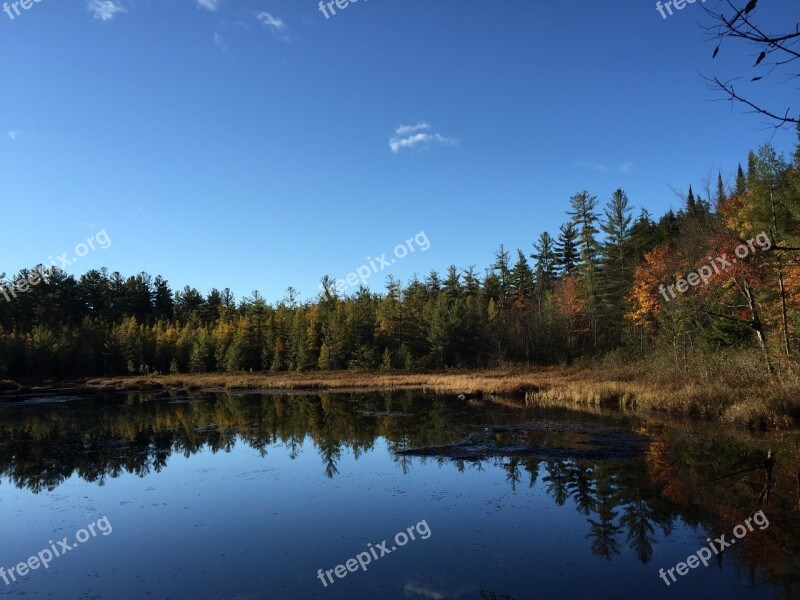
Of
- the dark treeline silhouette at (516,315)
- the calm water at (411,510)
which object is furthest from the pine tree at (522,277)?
the calm water at (411,510)

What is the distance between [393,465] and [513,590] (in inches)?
338

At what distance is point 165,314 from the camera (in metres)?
102

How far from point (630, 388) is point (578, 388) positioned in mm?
3150

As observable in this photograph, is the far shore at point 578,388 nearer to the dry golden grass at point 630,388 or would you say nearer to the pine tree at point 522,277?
the dry golden grass at point 630,388

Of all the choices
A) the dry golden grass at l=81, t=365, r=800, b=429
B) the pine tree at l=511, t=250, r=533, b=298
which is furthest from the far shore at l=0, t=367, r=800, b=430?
the pine tree at l=511, t=250, r=533, b=298

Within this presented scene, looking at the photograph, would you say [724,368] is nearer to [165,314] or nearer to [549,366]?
[549,366]

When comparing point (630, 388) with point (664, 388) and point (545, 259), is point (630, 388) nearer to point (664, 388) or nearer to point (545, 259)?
point (664, 388)

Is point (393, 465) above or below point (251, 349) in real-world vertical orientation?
below

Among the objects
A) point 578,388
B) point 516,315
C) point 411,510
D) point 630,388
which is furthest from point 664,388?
point 516,315

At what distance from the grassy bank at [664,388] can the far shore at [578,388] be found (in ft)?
0.12

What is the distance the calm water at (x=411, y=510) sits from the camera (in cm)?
767

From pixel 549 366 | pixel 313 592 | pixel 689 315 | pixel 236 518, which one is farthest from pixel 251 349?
pixel 313 592

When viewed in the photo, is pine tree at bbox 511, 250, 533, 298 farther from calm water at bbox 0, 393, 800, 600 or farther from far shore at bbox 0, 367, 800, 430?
calm water at bbox 0, 393, 800, 600

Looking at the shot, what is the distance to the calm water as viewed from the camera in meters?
7.67
